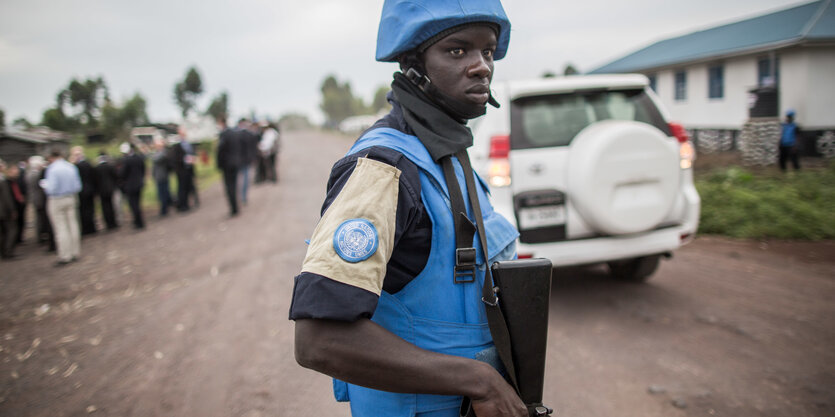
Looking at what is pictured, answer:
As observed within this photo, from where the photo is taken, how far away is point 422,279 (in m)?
1.13

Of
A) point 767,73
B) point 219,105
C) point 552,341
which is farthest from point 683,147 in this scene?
point 219,105

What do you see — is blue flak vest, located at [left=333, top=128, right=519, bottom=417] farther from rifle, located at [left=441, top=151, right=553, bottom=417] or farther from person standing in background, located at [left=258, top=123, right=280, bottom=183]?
person standing in background, located at [left=258, top=123, right=280, bottom=183]

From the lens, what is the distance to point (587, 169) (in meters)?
3.62

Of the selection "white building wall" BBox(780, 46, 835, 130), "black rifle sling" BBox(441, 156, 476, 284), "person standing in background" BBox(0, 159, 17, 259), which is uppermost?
"white building wall" BBox(780, 46, 835, 130)

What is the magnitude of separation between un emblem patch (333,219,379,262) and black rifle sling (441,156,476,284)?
251mm

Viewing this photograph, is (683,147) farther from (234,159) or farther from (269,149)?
(269,149)

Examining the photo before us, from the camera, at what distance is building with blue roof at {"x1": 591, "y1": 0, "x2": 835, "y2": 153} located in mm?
13758

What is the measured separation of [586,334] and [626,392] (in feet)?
2.76

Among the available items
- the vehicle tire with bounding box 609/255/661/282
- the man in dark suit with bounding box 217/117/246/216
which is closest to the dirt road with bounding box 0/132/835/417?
the vehicle tire with bounding box 609/255/661/282

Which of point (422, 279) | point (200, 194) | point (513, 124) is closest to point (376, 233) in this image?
point (422, 279)

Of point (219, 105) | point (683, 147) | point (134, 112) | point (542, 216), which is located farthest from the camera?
point (219, 105)

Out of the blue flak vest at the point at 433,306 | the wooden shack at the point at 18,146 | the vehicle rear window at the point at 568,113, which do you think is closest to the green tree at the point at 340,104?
the wooden shack at the point at 18,146

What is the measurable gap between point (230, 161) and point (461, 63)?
10404 mm

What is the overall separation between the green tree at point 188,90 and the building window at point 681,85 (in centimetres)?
7043
